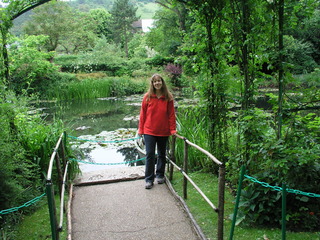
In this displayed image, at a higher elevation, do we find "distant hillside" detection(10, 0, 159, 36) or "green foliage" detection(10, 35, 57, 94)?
"distant hillside" detection(10, 0, 159, 36)

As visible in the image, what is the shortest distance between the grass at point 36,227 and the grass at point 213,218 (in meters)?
1.50

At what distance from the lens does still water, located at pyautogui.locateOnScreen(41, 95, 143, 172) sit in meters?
6.94

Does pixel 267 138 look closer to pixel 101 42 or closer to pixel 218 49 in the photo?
pixel 218 49

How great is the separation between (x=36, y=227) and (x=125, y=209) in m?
1.02

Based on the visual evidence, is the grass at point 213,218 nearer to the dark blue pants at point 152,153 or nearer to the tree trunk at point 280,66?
the dark blue pants at point 152,153

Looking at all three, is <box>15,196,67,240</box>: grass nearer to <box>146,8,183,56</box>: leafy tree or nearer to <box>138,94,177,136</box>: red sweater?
<box>138,94,177,136</box>: red sweater

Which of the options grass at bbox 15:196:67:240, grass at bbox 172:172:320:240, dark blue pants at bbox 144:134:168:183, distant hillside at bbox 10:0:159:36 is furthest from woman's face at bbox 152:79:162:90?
distant hillside at bbox 10:0:159:36

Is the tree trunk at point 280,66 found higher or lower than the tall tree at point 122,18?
lower

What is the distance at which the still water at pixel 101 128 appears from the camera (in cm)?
694

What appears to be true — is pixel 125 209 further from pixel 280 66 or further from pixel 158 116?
pixel 280 66

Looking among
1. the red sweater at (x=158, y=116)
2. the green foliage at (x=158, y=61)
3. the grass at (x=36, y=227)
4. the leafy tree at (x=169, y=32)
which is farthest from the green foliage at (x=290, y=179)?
the green foliage at (x=158, y=61)

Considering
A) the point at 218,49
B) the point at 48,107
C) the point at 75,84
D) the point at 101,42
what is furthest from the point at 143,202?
the point at 101,42

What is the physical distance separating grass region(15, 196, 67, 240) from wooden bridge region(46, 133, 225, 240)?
21 centimetres

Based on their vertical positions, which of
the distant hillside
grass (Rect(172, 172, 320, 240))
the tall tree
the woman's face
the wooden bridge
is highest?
the distant hillside
